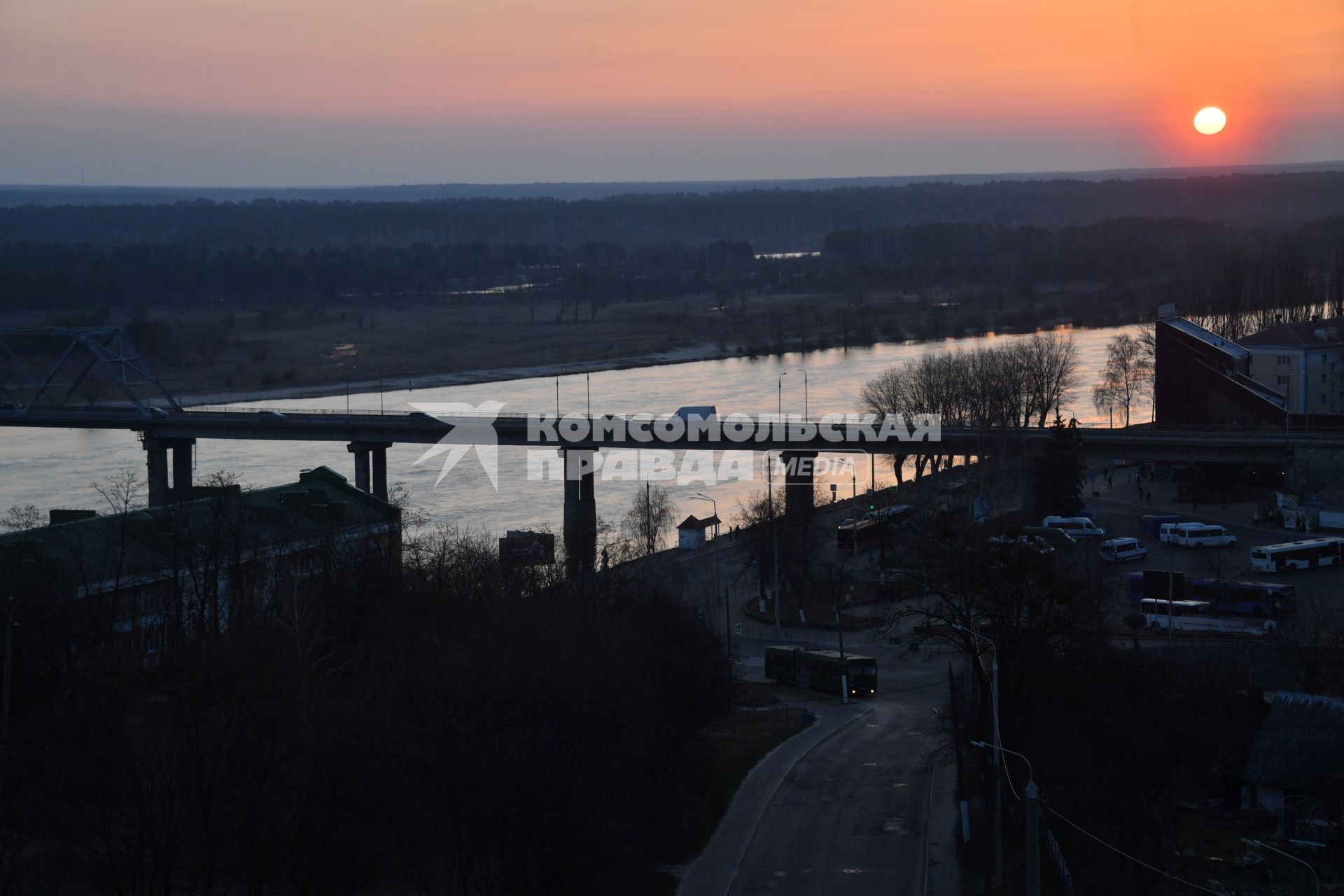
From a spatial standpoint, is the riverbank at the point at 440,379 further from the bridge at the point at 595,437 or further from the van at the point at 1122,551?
the van at the point at 1122,551

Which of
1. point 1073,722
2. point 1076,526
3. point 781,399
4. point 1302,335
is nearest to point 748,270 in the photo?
point 781,399

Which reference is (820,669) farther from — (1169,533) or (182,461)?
(182,461)

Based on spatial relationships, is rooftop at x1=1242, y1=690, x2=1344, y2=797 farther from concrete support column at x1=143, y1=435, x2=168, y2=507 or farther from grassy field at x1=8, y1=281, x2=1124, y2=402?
grassy field at x1=8, y1=281, x2=1124, y2=402

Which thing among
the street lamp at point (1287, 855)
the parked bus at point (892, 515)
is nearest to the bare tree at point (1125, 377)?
the parked bus at point (892, 515)

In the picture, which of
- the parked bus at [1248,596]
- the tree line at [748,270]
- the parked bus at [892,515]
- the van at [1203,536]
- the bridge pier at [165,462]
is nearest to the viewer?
the parked bus at [1248,596]

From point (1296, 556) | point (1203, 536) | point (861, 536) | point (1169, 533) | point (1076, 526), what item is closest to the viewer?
point (1296, 556)
